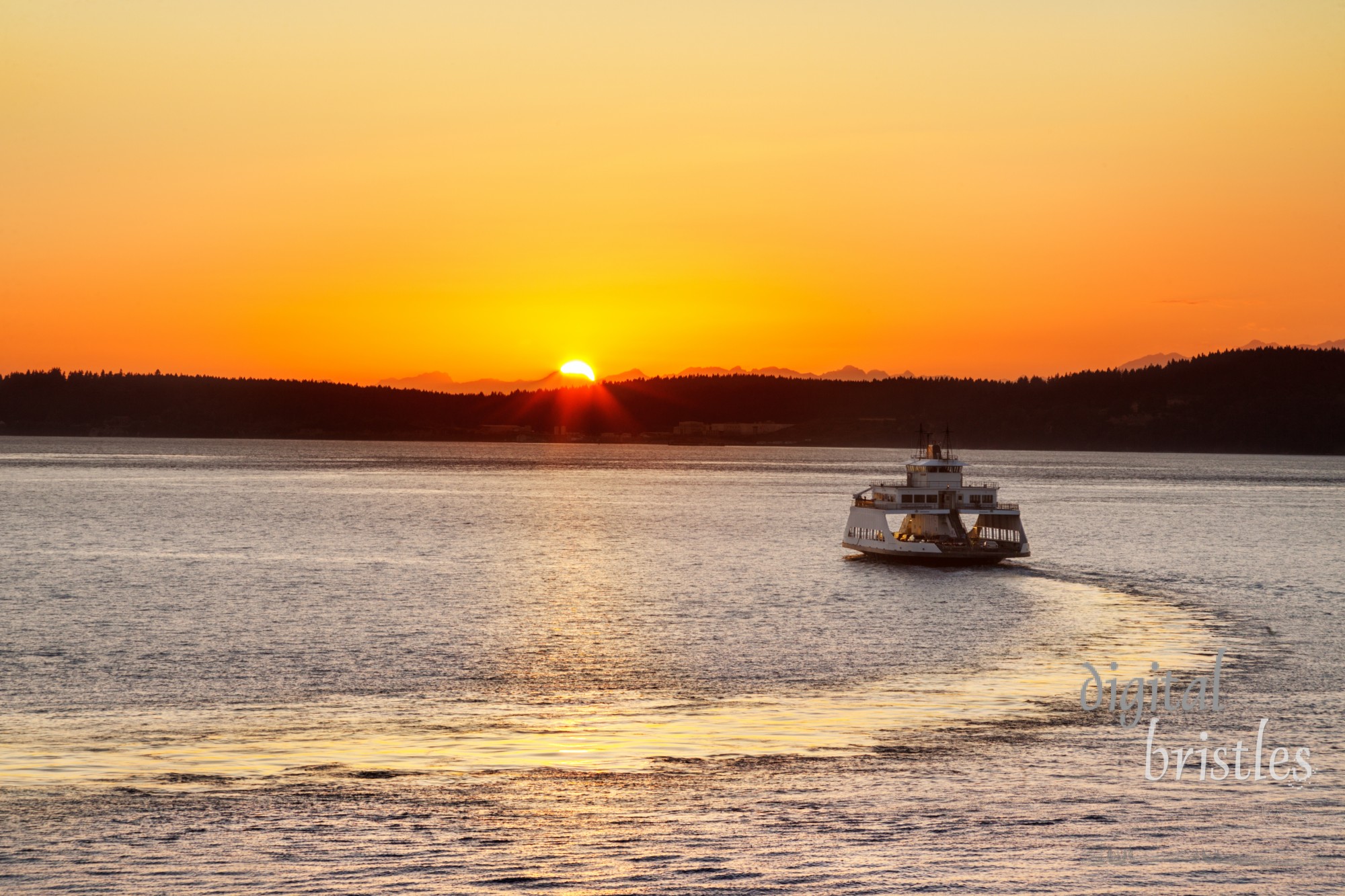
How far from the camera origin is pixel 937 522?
92.6 meters

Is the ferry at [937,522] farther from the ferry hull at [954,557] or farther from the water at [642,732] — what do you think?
the water at [642,732]

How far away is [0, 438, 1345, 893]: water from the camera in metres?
20.5

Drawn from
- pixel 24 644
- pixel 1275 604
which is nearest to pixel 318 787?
pixel 24 644

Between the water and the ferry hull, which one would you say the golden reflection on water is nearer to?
the water

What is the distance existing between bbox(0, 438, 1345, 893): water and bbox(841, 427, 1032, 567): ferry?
8141 mm

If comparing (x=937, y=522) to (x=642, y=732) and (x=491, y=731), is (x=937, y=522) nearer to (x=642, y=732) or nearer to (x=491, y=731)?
(x=642, y=732)

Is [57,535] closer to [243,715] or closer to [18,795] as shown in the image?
[243,715]

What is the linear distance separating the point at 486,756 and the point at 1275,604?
4924 centimetres

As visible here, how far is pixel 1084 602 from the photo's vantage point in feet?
217

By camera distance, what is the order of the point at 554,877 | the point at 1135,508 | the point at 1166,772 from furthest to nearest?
the point at 1135,508 < the point at 1166,772 < the point at 554,877

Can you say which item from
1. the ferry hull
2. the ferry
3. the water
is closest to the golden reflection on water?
the water

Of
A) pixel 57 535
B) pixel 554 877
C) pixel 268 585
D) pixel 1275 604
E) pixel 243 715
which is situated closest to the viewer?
pixel 554 877

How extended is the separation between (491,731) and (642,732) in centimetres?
381

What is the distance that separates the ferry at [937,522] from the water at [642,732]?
814 cm
